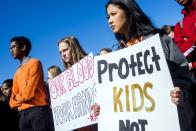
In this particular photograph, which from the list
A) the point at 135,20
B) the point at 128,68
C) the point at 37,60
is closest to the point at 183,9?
the point at 135,20

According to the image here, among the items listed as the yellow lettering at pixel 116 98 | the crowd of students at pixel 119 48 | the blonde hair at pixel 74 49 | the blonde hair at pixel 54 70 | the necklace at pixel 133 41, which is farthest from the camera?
the blonde hair at pixel 54 70

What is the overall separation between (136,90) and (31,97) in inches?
94.1

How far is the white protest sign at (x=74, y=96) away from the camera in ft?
13.5

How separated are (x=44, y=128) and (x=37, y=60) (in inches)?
38.5

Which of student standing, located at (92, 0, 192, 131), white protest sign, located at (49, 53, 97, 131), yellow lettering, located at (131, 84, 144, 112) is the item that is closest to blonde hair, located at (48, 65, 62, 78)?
white protest sign, located at (49, 53, 97, 131)

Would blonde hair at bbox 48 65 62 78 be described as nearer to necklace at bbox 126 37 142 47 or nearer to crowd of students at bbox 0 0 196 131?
crowd of students at bbox 0 0 196 131

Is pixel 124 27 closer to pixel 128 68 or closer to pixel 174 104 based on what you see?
pixel 128 68

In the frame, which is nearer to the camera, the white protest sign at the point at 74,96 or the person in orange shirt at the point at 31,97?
the white protest sign at the point at 74,96

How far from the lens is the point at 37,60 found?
5184 millimetres

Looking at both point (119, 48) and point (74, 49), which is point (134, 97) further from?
point (74, 49)

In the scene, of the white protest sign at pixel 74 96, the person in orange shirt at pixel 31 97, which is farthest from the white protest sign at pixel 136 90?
the person in orange shirt at pixel 31 97

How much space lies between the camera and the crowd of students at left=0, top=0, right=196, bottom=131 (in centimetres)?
269

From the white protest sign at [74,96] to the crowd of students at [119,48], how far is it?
18cm

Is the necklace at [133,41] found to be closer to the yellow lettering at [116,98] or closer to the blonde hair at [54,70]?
the yellow lettering at [116,98]
